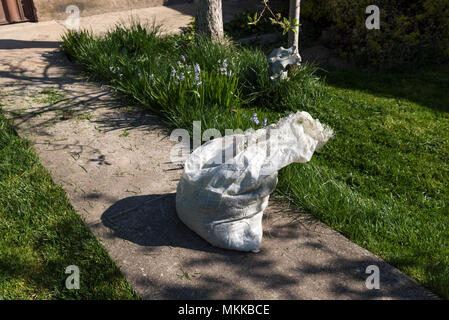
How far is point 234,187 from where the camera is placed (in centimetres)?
288

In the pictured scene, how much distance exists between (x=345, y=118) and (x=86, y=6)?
565 cm

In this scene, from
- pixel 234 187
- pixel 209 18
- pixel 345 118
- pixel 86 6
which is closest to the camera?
pixel 234 187

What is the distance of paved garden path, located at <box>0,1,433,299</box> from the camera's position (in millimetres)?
2725

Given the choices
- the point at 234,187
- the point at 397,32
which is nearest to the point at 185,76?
the point at 234,187

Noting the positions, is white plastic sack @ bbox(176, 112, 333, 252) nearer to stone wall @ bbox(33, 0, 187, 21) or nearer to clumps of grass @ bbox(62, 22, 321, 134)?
clumps of grass @ bbox(62, 22, 321, 134)

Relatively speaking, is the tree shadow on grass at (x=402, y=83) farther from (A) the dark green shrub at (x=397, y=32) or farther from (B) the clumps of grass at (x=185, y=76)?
(B) the clumps of grass at (x=185, y=76)

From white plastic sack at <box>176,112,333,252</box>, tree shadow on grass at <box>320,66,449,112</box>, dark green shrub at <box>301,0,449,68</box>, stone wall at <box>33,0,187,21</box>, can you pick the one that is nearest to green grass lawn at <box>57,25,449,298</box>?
tree shadow on grass at <box>320,66,449,112</box>

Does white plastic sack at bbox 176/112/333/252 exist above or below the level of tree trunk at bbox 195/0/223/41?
below

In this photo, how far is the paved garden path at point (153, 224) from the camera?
272 cm

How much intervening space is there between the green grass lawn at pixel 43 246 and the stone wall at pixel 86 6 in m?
4.98

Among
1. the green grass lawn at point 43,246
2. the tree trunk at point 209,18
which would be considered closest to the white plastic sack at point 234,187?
the green grass lawn at point 43,246

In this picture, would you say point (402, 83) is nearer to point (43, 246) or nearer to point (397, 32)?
point (397, 32)

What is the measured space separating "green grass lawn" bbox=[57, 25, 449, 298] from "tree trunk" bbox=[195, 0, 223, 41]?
0.31 m

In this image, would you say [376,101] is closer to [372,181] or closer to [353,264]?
[372,181]
